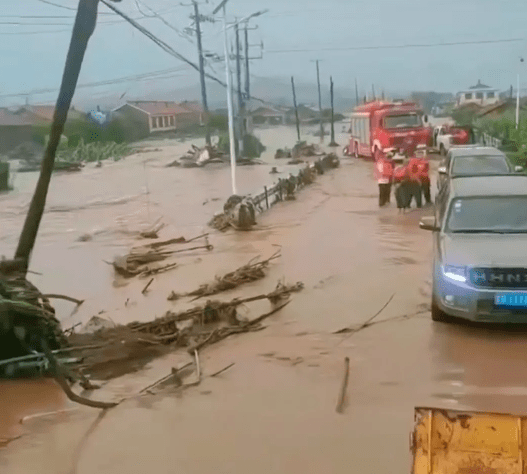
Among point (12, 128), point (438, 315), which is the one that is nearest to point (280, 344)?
point (438, 315)

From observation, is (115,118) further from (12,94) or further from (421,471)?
(421,471)

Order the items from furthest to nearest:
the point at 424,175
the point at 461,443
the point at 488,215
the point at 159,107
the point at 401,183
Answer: the point at 424,175 < the point at 401,183 < the point at 159,107 < the point at 488,215 < the point at 461,443

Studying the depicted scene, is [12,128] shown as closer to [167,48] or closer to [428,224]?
[167,48]

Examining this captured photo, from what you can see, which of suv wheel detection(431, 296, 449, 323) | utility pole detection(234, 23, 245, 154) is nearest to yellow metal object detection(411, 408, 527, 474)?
suv wheel detection(431, 296, 449, 323)

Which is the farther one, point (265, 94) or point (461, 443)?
point (265, 94)

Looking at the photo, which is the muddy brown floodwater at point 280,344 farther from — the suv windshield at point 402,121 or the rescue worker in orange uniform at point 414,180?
the suv windshield at point 402,121

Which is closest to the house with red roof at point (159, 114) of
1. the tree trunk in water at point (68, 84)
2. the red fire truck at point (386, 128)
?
the tree trunk in water at point (68, 84)

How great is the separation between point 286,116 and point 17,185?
173cm

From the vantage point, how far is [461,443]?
6.27ft

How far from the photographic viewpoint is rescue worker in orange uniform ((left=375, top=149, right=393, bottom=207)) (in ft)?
13.9

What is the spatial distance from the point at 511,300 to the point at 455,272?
32 cm

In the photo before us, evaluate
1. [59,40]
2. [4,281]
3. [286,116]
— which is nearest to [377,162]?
[286,116]

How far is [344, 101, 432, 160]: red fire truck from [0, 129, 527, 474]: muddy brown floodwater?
0.61 feet

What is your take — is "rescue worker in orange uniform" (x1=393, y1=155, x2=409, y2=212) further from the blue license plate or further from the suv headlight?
the blue license plate
